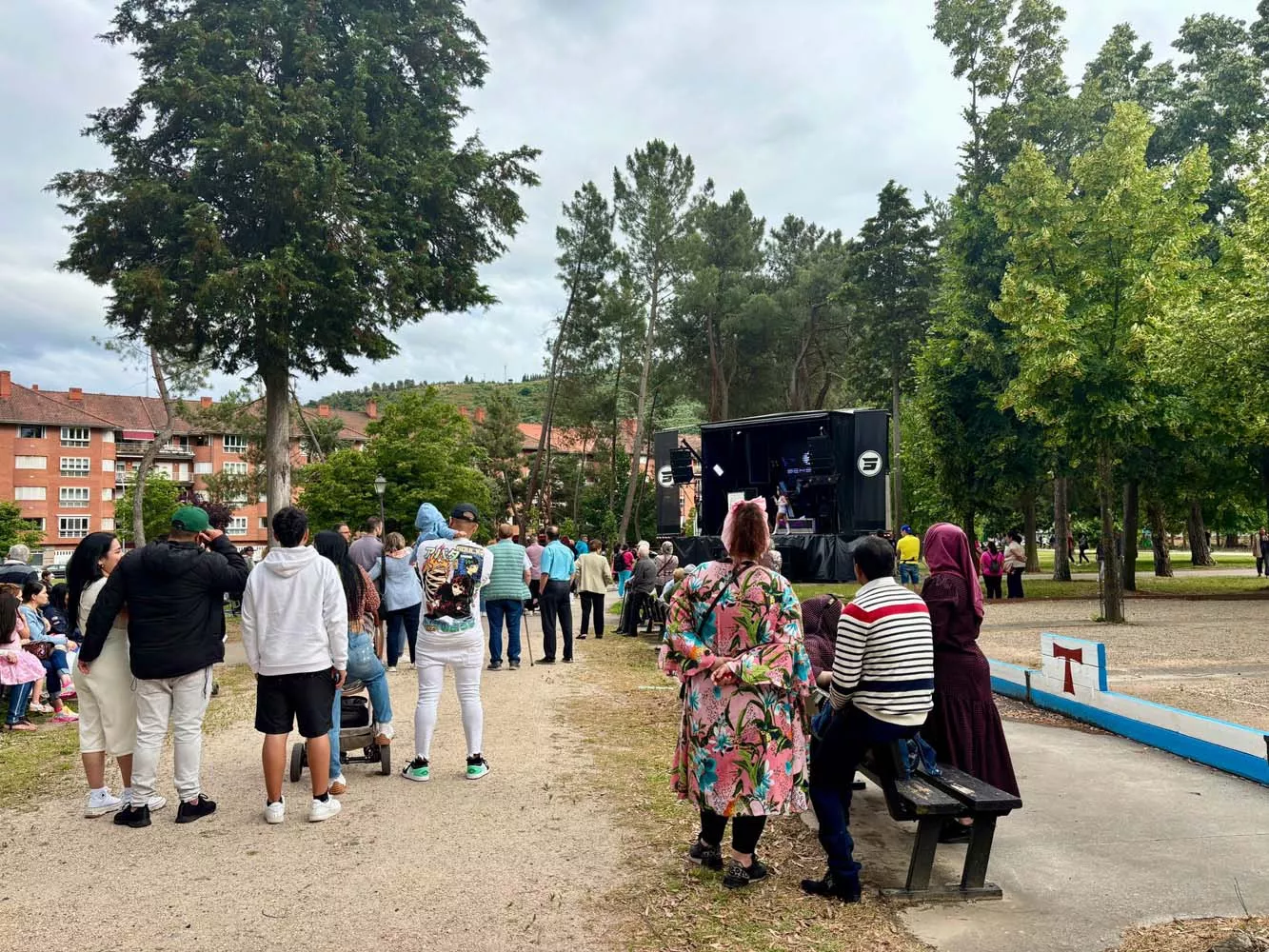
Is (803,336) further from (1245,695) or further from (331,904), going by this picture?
(331,904)

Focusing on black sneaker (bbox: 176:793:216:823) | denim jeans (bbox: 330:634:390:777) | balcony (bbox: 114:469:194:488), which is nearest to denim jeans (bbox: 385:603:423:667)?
denim jeans (bbox: 330:634:390:777)

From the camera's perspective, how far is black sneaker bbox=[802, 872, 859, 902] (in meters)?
3.88

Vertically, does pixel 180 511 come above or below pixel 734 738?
above

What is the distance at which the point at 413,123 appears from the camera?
770 inches

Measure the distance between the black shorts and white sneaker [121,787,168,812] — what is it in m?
0.85

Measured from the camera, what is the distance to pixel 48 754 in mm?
7129

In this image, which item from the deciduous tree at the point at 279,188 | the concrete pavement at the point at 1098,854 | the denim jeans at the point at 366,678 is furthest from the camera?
the deciduous tree at the point at 279,188

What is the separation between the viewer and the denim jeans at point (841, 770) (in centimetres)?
390

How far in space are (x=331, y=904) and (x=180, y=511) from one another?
8.03 ft

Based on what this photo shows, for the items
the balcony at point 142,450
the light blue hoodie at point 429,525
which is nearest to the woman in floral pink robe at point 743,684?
the light blue hoodie at point 429,525

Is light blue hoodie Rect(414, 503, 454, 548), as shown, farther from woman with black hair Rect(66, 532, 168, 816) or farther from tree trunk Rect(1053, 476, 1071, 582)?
tree trunk Rect(1053, 476, 1071, 582)

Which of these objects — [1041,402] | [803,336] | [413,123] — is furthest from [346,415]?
[1041,402]

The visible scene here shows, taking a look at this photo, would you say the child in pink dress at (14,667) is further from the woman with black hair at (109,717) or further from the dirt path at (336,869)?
the woman with black hair at (109,717)

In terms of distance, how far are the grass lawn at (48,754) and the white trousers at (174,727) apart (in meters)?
1.19
